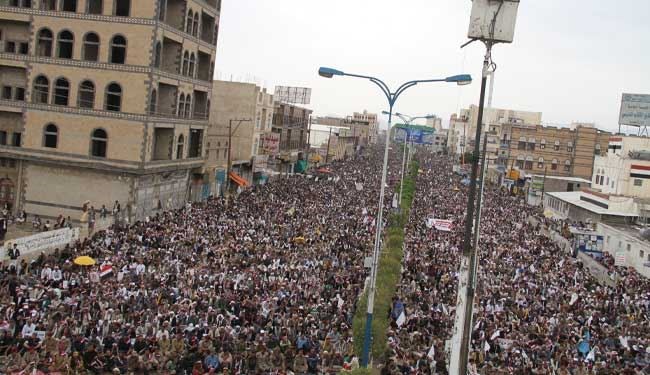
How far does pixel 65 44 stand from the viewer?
37.3m

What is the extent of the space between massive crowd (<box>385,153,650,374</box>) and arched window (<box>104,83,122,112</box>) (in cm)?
1758

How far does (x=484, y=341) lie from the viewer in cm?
2020

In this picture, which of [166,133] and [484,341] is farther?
[166,133]

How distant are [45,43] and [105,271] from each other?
19.4 m

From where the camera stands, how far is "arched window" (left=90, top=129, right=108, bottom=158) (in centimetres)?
3700

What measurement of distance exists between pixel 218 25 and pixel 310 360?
3375 centimetres

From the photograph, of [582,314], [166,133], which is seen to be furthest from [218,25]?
[582,314]

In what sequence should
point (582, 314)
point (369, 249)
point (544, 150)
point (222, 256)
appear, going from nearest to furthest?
point (582, 314), point (222, 256), point (369, 249), point (544, 150)

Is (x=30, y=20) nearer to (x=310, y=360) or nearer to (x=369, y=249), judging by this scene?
(x=369, y=249)

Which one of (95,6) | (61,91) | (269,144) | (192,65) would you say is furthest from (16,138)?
(269,144)

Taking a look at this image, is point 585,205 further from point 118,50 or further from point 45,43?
point 45,43

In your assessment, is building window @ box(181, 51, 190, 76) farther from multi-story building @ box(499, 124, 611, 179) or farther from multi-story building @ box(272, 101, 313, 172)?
multi-story building @ box(499, 124, 611, 179)

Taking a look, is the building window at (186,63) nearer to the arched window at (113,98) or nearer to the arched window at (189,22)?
the arched window at (189,22)

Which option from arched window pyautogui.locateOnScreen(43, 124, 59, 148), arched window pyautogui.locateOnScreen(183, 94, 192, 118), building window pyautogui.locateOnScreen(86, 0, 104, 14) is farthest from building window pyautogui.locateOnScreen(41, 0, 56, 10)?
arched window pyautogui.locateOnScreen(183, 94, 192, 118)
